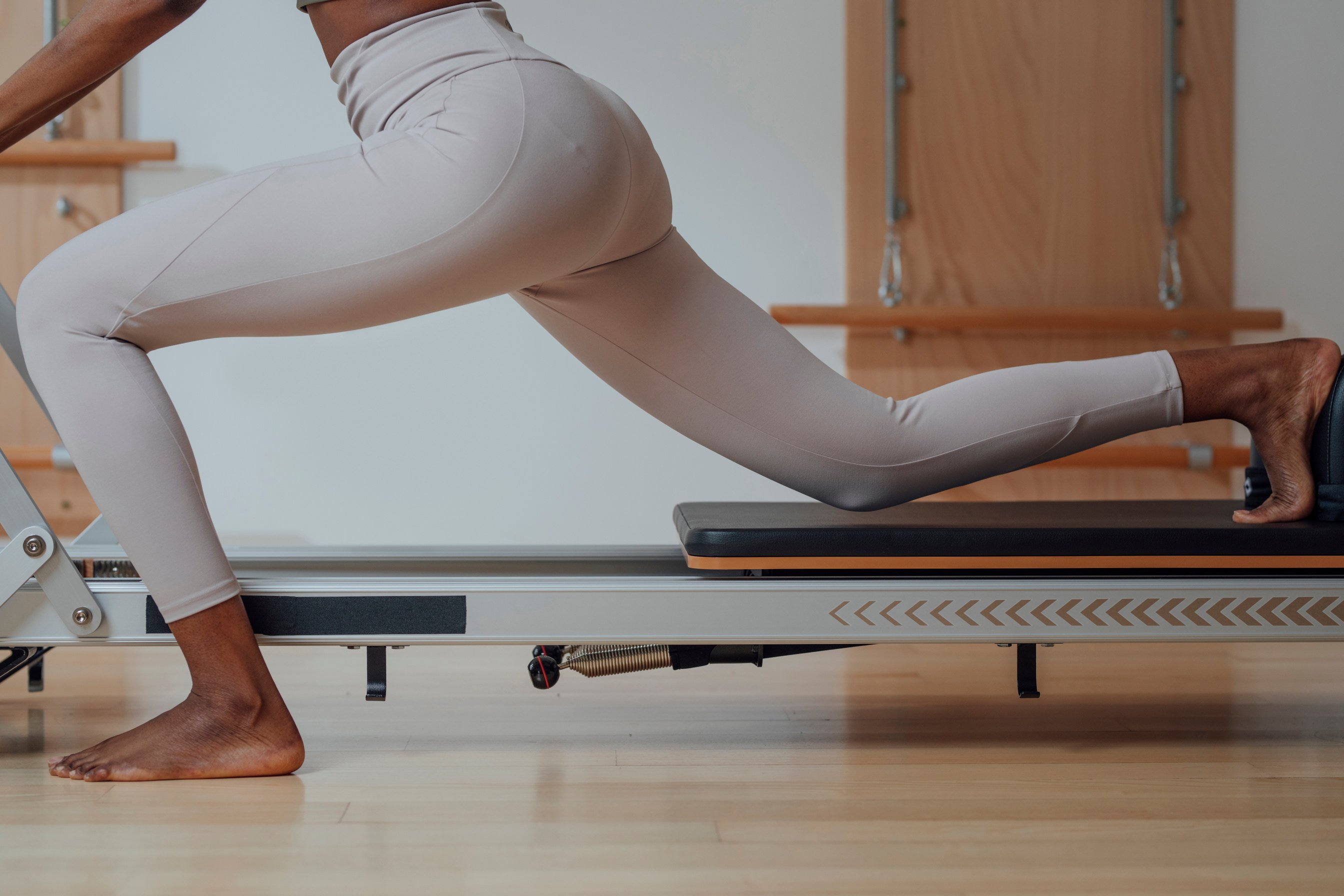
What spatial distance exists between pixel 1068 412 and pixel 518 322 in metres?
1.81

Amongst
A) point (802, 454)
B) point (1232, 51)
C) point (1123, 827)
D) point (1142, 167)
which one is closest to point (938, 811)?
point (1123, 827)

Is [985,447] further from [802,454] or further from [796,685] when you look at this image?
[796,685]

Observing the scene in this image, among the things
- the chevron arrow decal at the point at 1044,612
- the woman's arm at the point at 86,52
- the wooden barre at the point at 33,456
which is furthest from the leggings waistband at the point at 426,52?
the wooden barre at the point at 33,456

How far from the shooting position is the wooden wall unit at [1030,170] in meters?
2.82

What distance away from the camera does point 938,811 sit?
1.09 metres

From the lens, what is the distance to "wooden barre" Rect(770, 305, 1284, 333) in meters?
2.72

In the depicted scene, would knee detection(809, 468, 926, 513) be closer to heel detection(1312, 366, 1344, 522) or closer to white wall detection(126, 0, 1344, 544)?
heel detection(1312, 366, 1344, 522)

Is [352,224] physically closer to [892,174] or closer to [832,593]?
[832,593]

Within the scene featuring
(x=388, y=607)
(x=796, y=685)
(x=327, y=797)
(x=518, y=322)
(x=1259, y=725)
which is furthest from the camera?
(x=518, y=322)

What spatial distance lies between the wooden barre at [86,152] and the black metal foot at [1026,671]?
2477 mm

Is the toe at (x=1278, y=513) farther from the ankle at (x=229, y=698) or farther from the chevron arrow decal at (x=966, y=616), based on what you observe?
the ankle at (x=229, y=698)

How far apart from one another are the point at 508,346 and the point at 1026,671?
1796 mm

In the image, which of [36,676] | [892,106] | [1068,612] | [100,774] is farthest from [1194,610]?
[892,106]

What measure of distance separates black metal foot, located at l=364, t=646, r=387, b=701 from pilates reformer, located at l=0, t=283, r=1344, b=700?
0.25 ft
